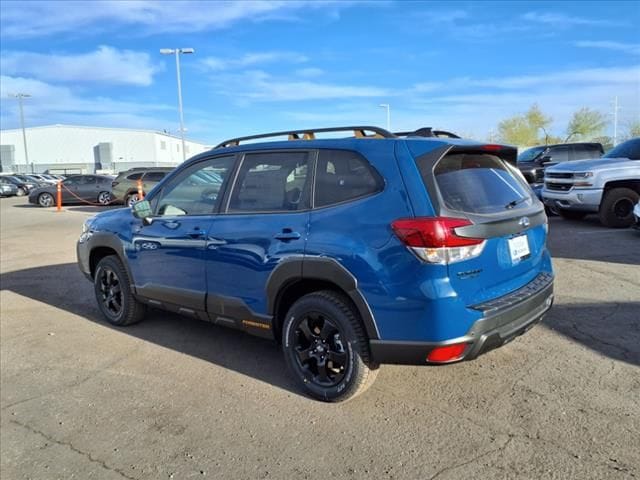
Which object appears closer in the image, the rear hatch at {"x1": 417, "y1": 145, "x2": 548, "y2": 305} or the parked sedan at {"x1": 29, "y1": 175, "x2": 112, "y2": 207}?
the rear hatch at {"x1": 417, "y1": 145, "x2": 548, "y2": 305}

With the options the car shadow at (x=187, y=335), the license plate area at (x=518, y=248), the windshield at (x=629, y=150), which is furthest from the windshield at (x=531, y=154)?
the license plate area at (x=518, y=248)

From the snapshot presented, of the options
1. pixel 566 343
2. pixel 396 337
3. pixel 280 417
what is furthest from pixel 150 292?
pixel 566 343

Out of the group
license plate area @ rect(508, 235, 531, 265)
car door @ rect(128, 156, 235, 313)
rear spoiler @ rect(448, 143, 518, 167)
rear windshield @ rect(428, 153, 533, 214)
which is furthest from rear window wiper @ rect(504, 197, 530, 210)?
car door @ rect(128, 156, 235, 313)

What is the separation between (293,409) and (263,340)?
1358 millimetres

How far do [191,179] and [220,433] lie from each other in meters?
2.27

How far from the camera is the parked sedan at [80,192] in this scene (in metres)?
21.8

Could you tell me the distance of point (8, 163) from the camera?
7844 cm

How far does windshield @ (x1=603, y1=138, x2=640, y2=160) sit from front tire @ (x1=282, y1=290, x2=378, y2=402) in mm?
9572

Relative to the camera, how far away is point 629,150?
34.6 ft

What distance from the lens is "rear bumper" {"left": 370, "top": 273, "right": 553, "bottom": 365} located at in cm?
293

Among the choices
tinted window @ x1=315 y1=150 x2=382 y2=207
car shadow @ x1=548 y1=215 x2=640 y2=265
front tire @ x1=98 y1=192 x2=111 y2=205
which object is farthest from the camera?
front tire @ x1=98 y1=192 x2=111 y2=205

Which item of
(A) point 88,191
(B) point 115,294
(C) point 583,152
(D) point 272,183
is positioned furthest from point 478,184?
(A) point 88,191

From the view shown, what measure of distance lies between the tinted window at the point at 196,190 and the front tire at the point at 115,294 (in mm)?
888

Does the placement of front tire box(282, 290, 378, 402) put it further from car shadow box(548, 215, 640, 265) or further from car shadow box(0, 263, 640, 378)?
car shadow box(548, 215, 640, 265)
